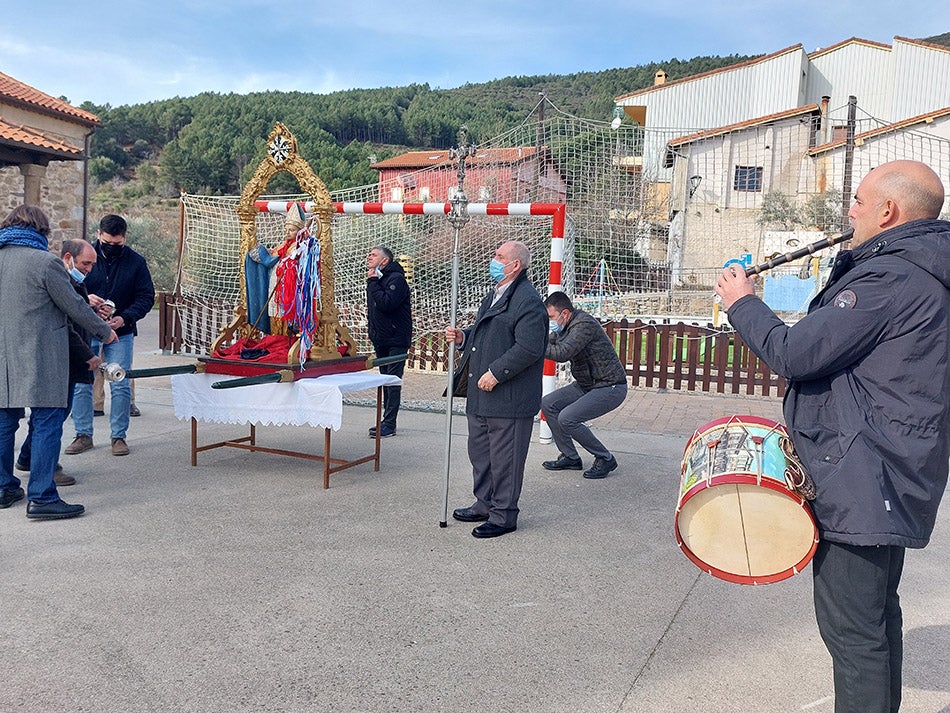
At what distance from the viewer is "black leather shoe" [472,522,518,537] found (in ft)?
15.9

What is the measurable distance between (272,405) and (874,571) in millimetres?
4393

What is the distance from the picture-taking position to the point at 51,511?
191 inches

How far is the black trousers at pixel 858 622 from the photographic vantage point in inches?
90.5

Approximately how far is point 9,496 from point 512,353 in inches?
129

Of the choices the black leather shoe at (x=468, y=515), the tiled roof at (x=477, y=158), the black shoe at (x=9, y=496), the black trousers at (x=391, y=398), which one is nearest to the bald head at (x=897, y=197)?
the black leather shoe at (x=468, y=515)

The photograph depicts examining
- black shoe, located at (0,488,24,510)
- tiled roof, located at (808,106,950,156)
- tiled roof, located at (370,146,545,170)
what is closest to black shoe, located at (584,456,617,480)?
black shoe, located at (0,488,24,510)

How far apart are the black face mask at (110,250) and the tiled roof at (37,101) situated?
1369cm

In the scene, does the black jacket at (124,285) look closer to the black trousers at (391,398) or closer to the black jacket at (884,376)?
the black trousers at (391,398)

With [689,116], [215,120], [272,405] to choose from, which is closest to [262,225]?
[272,405]

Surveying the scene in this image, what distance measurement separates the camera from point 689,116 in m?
34.7

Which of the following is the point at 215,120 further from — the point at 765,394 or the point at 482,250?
the point at 765,394

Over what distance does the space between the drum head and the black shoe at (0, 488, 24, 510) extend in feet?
14.4

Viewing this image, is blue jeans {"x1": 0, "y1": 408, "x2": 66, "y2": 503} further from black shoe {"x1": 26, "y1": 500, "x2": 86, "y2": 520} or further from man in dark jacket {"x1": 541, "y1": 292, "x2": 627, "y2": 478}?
man in dark jacket {"x1": 541, "y1": 292, "x2": 627, "y2": 478}

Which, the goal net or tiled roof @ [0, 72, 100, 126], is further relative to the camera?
tiled roof @ [0, 72, 100, 126]
